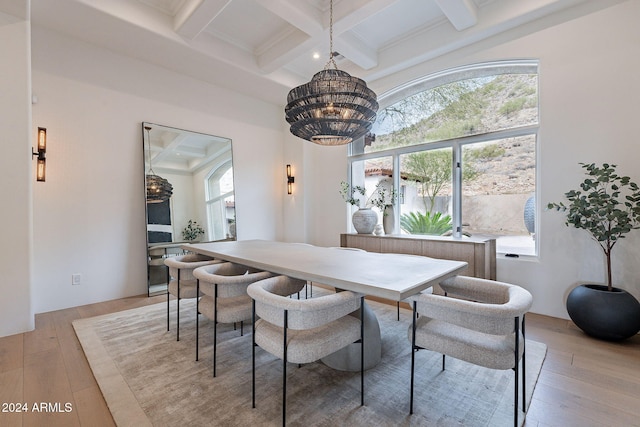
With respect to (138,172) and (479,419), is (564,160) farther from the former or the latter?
(138,172)

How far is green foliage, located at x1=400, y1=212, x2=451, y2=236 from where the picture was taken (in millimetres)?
4175

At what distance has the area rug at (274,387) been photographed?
163cm

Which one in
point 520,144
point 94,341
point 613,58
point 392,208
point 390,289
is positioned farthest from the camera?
A: point 392,208

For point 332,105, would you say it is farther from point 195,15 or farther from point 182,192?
point 182,192

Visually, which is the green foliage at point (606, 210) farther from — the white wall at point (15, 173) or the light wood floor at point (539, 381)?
the white wall at point (15, 173)

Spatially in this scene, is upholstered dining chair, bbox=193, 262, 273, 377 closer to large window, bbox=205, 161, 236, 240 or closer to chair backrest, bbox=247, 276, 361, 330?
chair backrest, bbox=247, 276, 361, 330

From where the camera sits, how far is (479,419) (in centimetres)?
161

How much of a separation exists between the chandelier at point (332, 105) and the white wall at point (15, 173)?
8.92 ft

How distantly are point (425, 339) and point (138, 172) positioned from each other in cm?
430

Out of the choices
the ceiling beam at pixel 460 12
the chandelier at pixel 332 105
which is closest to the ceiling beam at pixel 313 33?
the ceiling beam at pixel 460 12

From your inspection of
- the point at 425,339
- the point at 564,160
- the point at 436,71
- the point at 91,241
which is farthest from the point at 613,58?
the point at 91,241

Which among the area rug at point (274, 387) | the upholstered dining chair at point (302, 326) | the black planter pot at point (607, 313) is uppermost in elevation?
the upholstered dining chair at point (302, 326)

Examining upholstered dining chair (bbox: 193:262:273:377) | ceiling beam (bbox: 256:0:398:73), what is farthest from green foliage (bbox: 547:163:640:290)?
Result: upholstered dining chair (bbox: 193:262:273:377)

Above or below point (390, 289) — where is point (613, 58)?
above
